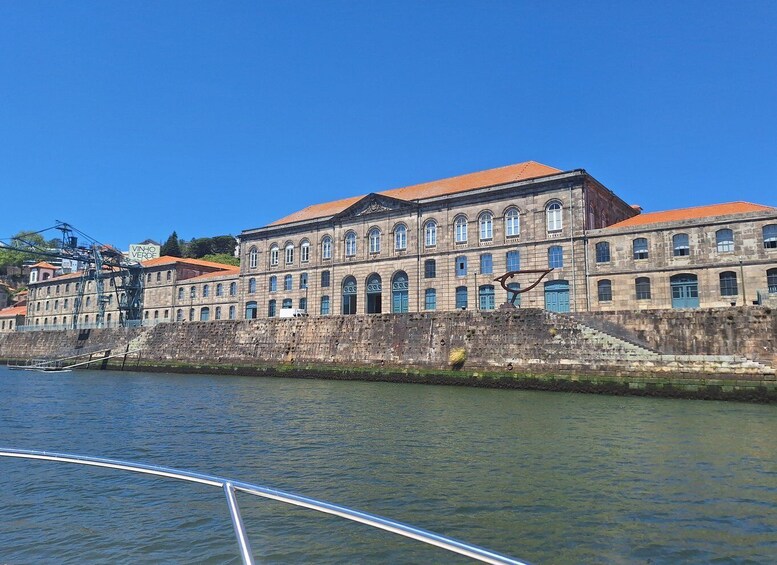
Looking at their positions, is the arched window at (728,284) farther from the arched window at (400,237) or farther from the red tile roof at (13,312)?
the red tile roof at (13,312)

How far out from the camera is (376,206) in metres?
41.2

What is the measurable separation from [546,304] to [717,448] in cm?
2286

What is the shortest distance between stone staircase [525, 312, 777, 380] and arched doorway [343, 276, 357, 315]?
1900cm

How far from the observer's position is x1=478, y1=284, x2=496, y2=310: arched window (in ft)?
118

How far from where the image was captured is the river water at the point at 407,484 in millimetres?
6098

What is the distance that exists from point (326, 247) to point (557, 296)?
61.7ft

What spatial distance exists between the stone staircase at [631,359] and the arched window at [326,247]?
71.5 ft

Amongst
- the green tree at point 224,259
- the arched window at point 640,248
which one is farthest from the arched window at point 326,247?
the green tree at point 224,259

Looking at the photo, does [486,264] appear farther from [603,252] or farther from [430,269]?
[603,252]

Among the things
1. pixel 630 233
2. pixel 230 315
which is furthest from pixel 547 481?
pixel 230 315

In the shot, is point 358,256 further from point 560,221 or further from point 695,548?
point 695,548

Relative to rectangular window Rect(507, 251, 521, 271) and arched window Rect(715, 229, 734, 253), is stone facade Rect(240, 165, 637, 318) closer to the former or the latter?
rectangular window Rect(507, 251, 521, 271)

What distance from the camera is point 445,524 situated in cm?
674

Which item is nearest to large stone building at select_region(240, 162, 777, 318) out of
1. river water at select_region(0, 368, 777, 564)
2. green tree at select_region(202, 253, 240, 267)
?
river water at select_region(0, 368, 777, 564)
